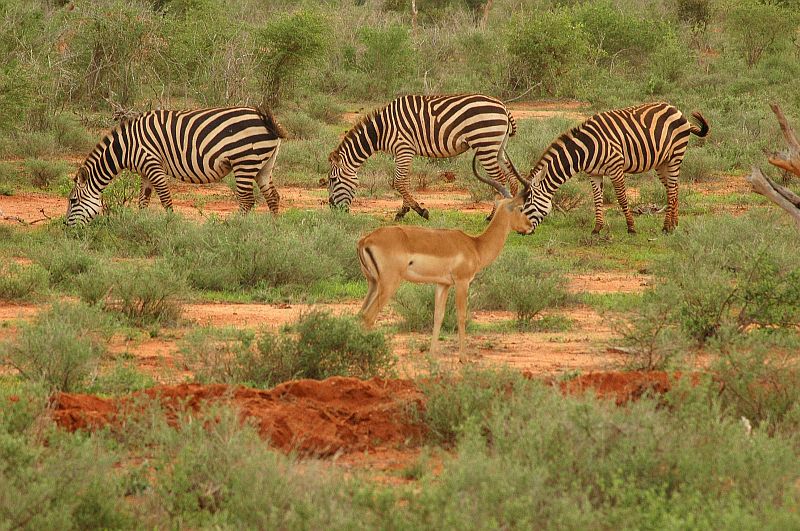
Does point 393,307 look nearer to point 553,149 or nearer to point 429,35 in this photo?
point 553,149

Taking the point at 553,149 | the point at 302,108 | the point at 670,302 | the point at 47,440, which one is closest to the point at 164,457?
the point at 47,440

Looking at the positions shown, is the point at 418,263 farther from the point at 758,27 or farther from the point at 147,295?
the point at 758,27

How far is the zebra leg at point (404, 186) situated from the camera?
56.2 feet

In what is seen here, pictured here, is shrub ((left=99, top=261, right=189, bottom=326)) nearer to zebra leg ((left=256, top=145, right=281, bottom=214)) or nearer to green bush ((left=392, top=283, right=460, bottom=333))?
green bush ((left=392, top=283, right=460, bottom=333))

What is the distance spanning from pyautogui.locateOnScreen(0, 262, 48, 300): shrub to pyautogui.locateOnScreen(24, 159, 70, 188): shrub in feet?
→ 22.6

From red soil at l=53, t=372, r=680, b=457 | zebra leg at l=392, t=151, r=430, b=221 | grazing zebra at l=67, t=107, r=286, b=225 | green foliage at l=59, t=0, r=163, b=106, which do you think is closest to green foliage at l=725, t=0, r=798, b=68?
green foliage at l=59, t=0, r=163, b=106

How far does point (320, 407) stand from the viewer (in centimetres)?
743

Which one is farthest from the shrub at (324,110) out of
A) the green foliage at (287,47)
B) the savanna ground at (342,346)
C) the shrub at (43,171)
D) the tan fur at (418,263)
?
the tan fur at (418,263)

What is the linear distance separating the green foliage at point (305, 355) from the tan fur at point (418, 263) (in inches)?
29.4

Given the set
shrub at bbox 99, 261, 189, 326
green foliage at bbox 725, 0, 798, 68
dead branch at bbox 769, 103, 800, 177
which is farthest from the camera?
green foliage at bbox 725, 0, 798, 68

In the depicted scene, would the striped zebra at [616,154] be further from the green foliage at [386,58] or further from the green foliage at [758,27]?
Result: the green foliage at [758,27]

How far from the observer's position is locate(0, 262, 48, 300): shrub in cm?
1169

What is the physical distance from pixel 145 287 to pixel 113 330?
1.13 m

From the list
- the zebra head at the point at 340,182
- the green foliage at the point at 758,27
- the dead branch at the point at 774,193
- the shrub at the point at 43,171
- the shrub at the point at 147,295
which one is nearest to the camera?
the dead branch at the point at 774,193
